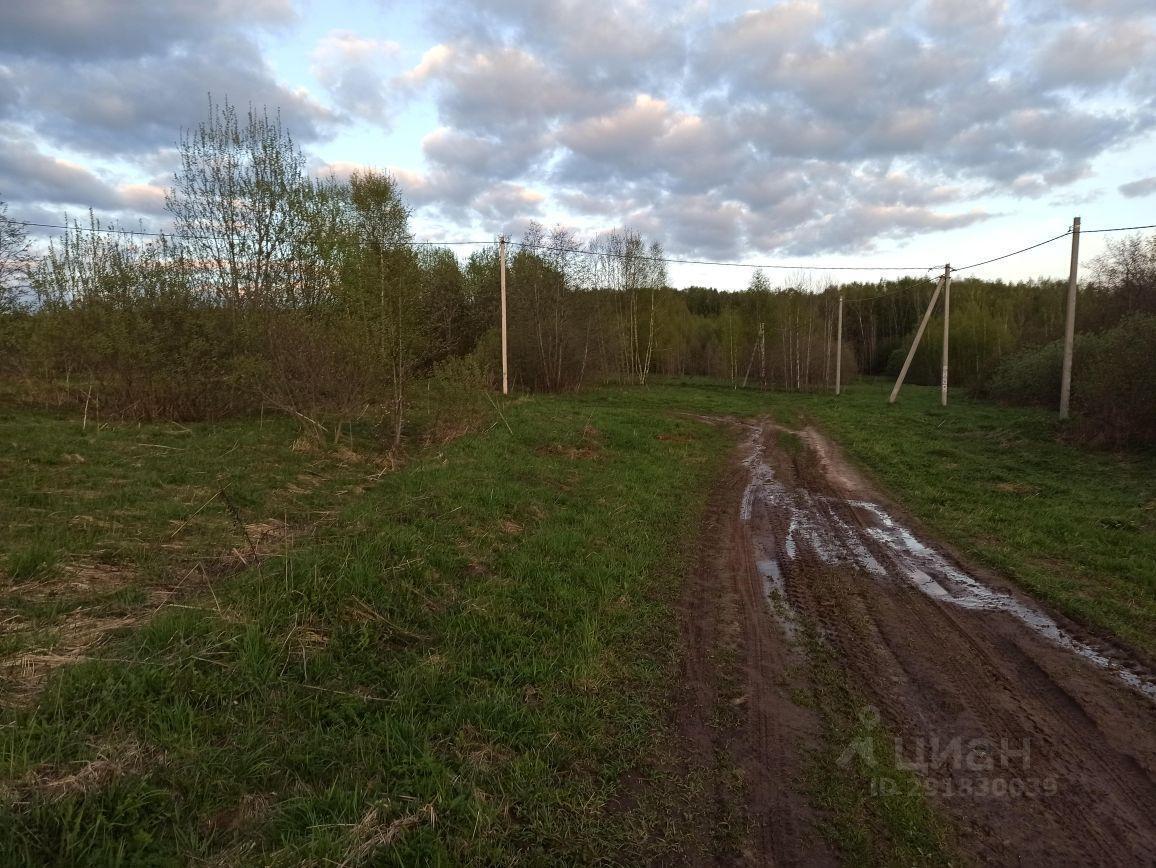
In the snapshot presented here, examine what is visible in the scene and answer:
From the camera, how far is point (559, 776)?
3.18m

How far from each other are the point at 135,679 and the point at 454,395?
34.4 feet

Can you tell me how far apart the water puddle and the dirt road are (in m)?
0.03

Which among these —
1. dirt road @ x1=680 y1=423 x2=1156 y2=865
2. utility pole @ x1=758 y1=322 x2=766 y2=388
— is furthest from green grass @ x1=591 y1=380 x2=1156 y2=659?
utility pole @ x1=758 y1=322 x2=766 y2=388

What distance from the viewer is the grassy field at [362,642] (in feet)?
8.78

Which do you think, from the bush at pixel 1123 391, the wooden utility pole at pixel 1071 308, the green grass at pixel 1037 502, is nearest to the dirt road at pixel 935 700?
the green grass at pixel 1037 502

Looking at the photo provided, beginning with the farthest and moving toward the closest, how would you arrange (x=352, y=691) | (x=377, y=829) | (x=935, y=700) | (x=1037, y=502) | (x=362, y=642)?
(x=1037, y=502), (x=362, y=642), (x=935, y=700), (x=352, y=691), (x=377, y=829)

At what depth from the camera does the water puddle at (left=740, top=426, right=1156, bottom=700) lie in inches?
201

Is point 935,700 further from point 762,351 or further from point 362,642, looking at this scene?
point 762,351

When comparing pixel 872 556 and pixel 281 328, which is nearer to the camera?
pixel 872 556

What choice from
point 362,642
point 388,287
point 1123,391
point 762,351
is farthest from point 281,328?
point 762,351

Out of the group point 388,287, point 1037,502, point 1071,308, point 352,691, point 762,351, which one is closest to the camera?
point 352,691

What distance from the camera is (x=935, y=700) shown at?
13.0 ft

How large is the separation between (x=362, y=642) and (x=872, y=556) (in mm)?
5746

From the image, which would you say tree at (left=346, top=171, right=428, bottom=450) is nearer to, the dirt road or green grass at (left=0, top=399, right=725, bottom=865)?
green grass at (left=0, top=399, right=725, bottom=865)
